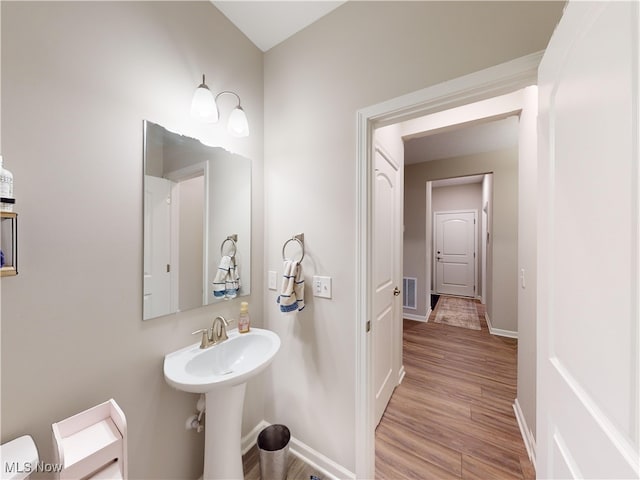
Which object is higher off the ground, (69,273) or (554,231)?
(554,231)

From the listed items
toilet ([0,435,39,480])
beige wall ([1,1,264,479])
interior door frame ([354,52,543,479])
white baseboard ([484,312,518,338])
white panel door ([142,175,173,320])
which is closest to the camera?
toilet ([0,435,39,480])

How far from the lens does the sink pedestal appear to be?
1168 millimetres

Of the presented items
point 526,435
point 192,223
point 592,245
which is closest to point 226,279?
point 192,223

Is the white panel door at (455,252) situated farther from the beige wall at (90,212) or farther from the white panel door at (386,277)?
the beige wall at (90,212)

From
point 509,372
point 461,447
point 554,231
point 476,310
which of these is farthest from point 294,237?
point 476,310

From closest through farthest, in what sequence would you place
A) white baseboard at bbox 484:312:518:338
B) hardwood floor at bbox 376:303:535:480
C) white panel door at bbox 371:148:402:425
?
hardwood floor at bbox 376:303:535:480
white panel door at bbox 371:148:402:425
white baseboard at bbox 484:312:518:338

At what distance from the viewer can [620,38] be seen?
1.48ft

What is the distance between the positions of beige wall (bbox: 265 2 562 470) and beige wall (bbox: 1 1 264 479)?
51 cm

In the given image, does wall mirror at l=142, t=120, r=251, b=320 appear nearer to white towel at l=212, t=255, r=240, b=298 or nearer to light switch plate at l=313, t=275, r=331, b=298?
white towel at l=212, t=255, r=240, b=298

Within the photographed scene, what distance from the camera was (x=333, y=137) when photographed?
1358 millimetres

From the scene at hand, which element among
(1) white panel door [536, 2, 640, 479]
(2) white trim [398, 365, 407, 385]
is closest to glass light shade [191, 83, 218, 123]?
(1) white panel door [536, 2, 640, 479]

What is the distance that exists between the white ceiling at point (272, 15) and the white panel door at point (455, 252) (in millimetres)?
5395

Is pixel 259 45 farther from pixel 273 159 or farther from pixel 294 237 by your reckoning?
pixel 294 237

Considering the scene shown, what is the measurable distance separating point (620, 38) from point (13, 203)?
4.93 ft
